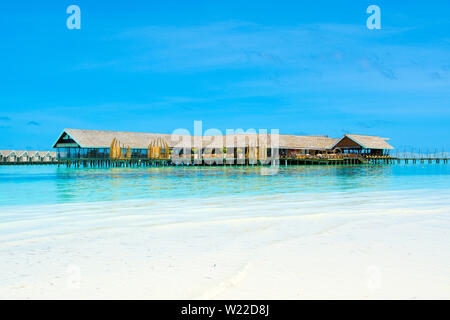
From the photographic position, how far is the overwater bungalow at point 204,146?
50.9m

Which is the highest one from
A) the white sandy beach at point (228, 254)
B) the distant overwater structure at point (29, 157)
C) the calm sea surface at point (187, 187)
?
the distant overwater structure at point (29, 157)

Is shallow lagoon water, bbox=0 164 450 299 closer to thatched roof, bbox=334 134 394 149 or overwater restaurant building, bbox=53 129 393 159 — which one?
overwater restaurant building, bbox=53 129 393 159

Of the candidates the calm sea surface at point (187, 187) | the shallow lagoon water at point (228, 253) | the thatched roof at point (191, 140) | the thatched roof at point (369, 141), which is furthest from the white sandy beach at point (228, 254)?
the thatched roof at point (369, 141)

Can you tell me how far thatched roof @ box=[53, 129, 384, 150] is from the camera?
50.5 m

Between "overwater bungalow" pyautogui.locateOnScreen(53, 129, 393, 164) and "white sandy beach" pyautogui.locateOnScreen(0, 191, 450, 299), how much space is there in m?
43.6

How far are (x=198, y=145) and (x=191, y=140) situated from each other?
81.5 inches

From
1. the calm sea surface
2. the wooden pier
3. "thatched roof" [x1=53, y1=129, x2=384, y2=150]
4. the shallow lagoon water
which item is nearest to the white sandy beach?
the shallow lagoon water

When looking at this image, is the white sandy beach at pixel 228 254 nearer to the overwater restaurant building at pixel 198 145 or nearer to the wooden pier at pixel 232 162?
the overwater restaurant building at pixel 198 145

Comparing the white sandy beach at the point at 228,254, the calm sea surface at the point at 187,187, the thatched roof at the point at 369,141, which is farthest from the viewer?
the thatched roof at the point at 369,141
